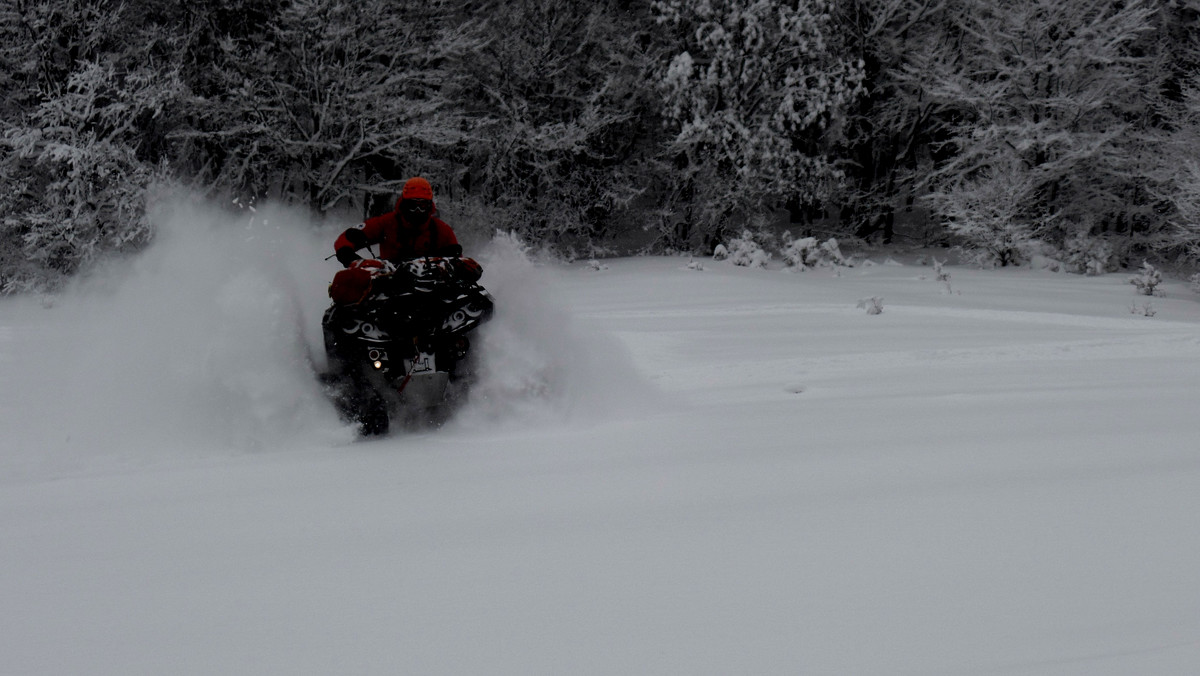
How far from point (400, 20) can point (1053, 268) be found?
1725cm

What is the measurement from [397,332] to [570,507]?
242 cm

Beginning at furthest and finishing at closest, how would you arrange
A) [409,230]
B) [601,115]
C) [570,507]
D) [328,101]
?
1. [601,115]
2. [328,101]
3. [409,230]
4. [570,507]

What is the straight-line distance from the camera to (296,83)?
23734 millimetres

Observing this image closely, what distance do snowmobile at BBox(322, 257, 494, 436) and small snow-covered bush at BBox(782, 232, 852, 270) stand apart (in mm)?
17158

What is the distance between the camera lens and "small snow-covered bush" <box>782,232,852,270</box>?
2295 cm

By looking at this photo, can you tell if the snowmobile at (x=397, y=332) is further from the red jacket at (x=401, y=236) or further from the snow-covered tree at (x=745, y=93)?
the snow-covered tree at (x=745, y=93)

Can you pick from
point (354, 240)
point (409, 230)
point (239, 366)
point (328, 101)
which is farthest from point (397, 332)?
point (328, 101)

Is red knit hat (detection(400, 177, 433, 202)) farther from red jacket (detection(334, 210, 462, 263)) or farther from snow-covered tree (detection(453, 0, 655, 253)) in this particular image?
snow-covered tree (detection(453, 0, 655, 253))

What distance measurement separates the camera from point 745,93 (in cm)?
2608

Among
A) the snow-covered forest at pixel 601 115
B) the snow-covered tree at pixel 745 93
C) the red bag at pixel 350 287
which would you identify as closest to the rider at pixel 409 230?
the red bag at pixel 350 287

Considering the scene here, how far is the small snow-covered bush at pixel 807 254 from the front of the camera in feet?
75.3

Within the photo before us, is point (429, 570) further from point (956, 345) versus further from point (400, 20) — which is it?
point (400, 20)

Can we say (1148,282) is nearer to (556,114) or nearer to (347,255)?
(556,114)

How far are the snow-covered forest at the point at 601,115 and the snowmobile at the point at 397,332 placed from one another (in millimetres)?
16177
